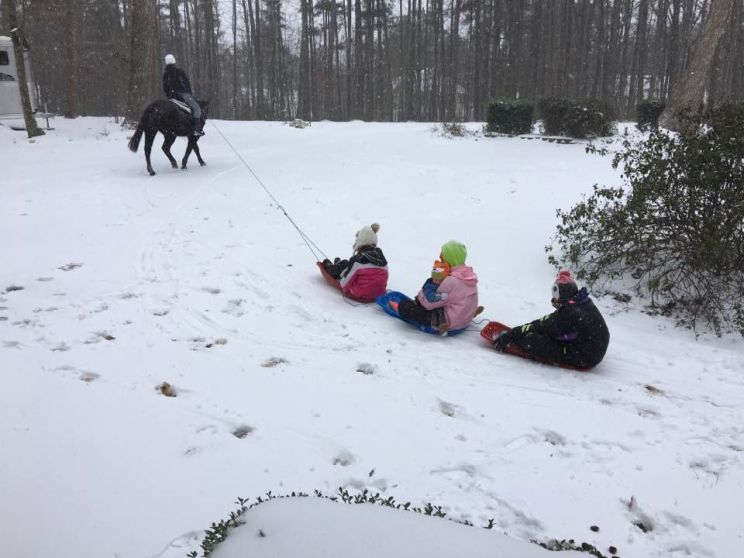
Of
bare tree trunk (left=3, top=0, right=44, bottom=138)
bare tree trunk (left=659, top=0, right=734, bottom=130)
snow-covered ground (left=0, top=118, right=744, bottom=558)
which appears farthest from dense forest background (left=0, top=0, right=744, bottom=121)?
snow-covered ground (left=0, top=118, right=744, bottom=558)

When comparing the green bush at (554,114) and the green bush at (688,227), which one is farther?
the green bush at (554,114)

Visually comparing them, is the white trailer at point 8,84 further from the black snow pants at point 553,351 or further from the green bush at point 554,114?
the black snow pants at point 553,351

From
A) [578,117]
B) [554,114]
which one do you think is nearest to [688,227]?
[578,117]

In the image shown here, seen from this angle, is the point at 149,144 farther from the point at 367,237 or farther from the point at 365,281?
the point at 365,281

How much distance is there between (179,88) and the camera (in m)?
10.5

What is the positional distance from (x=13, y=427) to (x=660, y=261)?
6.22 metres

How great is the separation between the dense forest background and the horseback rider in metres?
14.1

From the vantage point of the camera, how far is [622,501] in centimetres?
288

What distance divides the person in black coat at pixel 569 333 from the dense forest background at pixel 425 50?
76.0ft

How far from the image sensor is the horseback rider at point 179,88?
10344 millimetres

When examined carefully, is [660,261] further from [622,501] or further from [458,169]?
[458,169]

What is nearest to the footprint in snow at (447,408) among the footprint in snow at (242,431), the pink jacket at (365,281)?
the footprint in snow at (242,431)

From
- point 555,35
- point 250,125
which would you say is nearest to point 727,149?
point 250,125

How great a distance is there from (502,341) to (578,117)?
35.5 feet
